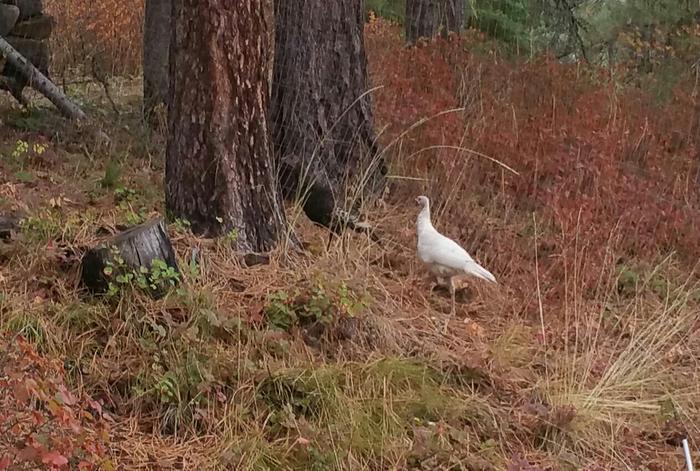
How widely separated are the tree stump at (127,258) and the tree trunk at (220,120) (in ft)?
1.95

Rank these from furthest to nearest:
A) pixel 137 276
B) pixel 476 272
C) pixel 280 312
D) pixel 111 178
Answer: pixel 111 178 → pixel 476 272 → pixel 280 312 → pixel 137 276

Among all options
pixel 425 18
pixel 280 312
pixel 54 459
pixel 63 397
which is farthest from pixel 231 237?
pixel 425 18

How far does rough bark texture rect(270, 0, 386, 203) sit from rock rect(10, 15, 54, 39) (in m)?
2.10

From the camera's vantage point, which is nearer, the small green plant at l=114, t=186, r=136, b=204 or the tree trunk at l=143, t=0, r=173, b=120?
the small green plant at l=114, t=186, r=136, b=204

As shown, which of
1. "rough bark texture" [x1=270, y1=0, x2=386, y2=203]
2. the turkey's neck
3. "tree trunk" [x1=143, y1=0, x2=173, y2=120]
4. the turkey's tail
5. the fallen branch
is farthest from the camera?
"tree trunk" [x1=143, y1=0, x2=173, y2=120]

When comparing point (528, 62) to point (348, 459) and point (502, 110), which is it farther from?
point (348, 459)

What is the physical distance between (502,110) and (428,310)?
8.95 ft

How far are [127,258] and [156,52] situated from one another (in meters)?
3.24

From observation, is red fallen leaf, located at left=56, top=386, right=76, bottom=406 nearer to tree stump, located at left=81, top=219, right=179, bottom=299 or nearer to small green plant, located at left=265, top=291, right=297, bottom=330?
tree stump, located at left=81, top=219, right=179, bottom=299

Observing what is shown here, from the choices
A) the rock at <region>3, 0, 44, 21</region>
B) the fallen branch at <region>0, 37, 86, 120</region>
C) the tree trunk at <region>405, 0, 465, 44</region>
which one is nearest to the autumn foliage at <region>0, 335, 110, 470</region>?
the fallen branch at <region>0, 37, 86, 120</region>

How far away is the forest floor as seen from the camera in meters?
3.49

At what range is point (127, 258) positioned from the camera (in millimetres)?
3859

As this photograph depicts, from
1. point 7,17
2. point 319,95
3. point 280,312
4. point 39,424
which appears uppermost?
point 7,17

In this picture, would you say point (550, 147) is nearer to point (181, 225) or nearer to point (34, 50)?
point (181, 225)
